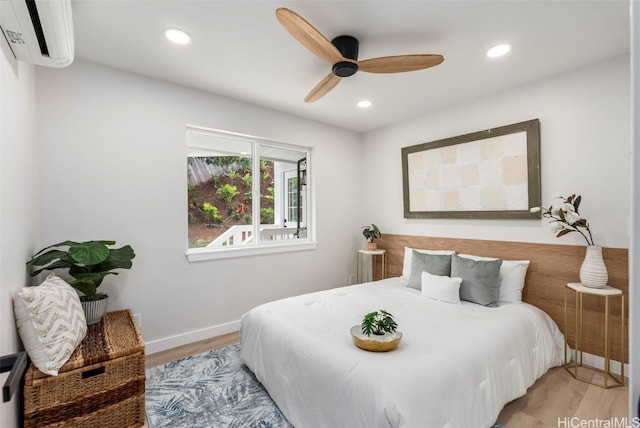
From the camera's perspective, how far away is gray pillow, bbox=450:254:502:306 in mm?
2631

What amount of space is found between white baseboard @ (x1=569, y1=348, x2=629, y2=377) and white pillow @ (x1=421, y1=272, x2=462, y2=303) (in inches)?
42.2

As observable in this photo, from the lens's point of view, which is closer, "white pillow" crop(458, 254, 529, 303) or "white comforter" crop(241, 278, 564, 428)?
"white comforter" crop(241, 278, 564, 428)

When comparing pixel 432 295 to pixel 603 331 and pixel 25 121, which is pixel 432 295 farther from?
pixel 25 121

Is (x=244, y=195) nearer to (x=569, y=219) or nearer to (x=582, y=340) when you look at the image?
(x=569, y=219)

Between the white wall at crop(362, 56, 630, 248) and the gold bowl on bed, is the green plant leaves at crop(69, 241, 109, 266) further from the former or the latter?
the white wall at crop(362, 56, 630, 248)

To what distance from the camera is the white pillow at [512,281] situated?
8.92 feet

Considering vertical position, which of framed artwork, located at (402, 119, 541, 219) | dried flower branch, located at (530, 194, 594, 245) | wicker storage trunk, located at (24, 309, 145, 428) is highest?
framed artwork, located at (402, 119, 541, 219)

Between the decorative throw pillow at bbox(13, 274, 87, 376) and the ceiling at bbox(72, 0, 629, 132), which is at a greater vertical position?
the ceiling at bbox(72, 0, 629, 132)

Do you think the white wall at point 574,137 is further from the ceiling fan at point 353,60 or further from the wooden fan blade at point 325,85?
the wooden fan blade at point 325,85

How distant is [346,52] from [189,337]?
2870 millimetres

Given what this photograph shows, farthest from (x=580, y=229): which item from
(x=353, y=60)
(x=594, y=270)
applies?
(x=353, y=60)

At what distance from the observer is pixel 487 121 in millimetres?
3115

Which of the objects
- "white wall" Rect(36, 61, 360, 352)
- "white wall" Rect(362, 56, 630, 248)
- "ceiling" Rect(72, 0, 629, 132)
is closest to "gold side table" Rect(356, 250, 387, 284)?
"white wall" Rect(362, 56, 630, 248)

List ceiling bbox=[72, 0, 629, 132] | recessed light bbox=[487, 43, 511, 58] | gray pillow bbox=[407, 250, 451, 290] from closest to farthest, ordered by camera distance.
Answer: ceiling bbox=[72, 0, 629, 132], recessed light bbox=[487, 43, 511, 58], gray pillow bbox=[407, 250, 451, 290]
